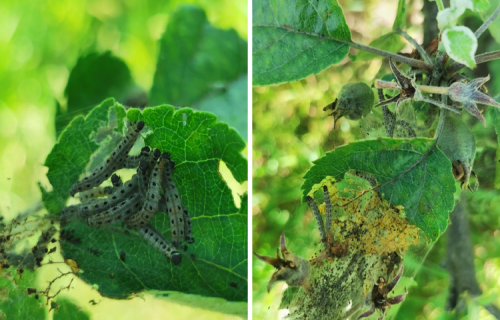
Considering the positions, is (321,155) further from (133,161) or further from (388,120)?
(133,161)

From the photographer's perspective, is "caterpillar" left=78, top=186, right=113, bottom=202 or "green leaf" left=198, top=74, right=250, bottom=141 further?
"green leaf" left=198, top=74, right=250, bottom=141

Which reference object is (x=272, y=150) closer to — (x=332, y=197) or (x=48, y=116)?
(x=332, y=197)

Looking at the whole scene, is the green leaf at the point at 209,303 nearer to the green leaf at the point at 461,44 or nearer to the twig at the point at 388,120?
the twig at the point at 388,120

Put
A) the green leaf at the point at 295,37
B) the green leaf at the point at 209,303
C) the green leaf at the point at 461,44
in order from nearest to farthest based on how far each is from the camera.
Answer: the green leaf at the point at 461,44, the green leaf at the point at 295,37, the green leaf at the point at 209,303

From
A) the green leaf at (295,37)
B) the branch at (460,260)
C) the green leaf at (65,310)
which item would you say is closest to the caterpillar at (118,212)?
the green leaf at (65,310)

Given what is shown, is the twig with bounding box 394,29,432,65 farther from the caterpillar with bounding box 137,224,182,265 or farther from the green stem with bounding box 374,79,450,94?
the caterpillar with bounding box 137,224,182,265

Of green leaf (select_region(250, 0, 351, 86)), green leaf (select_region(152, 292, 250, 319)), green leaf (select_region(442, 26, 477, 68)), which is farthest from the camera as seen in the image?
green leaf (select_region(152, 292, 250, 319))

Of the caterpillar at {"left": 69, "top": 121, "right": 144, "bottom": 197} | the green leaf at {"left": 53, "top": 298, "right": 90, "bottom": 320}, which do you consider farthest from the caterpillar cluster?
the green leaf at {"left": 53, "top": 298, "right": 90, "bottom": 320}
